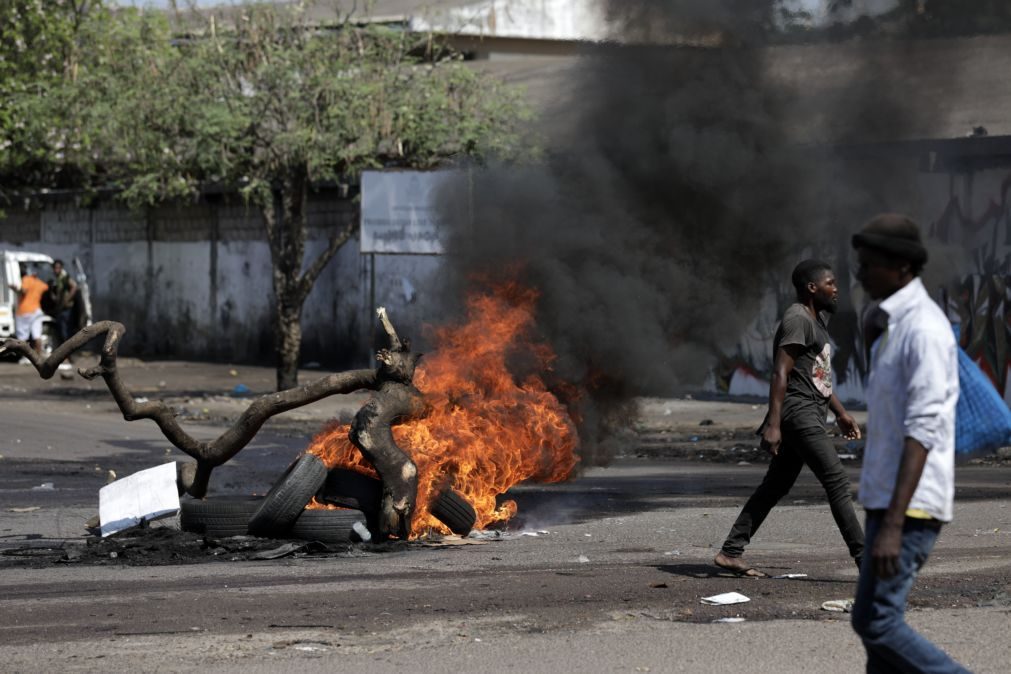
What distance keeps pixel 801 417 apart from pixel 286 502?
3234 millimetres

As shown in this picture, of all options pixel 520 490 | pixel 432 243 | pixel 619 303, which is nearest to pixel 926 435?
pixel 619 303

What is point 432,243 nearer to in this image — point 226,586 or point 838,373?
point 838,373

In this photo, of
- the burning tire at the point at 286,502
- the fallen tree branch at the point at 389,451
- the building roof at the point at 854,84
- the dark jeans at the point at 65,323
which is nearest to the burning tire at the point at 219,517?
the burning tire at the point at 286,502

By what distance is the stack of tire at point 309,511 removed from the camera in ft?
29.2

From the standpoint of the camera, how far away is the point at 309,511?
29.4ft

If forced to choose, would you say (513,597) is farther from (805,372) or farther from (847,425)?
(847,425)

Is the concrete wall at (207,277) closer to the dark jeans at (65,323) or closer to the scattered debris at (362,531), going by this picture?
the dark jeans at (65,323)

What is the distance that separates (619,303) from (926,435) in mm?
6809

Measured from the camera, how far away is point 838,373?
20297mm

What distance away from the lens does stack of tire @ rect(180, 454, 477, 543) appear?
8.90m

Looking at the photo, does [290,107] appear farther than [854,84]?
Yes

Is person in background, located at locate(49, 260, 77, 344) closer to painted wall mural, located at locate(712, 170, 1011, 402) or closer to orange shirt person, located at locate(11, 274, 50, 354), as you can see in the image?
orange shirt person, located at locate(11, 274, 50, 354)

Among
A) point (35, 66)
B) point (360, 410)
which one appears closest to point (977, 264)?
point (360, 410)

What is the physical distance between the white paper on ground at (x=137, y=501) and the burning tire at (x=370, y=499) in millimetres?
1052
